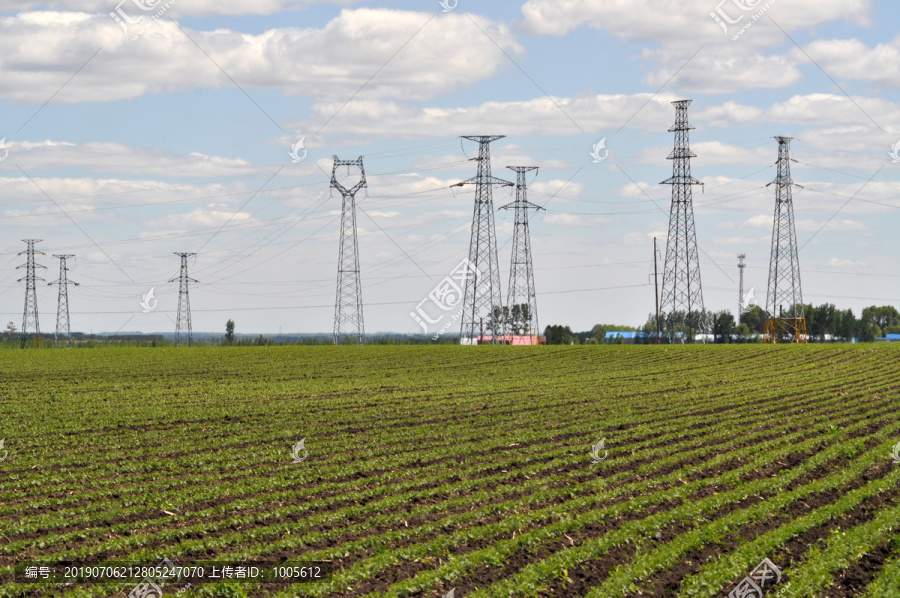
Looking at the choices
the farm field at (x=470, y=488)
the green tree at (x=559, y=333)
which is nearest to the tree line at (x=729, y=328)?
the green tree at (x=559, y=333)

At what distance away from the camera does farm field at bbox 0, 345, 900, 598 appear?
1377cm

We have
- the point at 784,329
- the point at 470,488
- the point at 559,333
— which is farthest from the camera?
the point at 559,333

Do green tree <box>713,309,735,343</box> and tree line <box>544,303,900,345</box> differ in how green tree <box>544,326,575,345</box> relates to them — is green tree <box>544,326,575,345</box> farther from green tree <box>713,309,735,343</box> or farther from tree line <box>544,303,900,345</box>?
green tree <box>713,309,735,343</box>

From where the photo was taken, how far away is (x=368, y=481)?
20.8 m

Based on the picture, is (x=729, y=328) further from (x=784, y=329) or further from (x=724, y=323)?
(x=784, y=329)

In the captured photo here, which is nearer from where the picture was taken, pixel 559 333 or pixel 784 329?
pixel 784 329

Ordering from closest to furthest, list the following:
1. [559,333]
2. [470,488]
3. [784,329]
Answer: [470,488], [784,329], [559,333]

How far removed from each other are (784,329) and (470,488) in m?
87.4

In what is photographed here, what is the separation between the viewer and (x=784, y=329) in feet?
332

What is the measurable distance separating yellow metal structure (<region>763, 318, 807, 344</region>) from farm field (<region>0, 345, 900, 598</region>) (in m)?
56.5

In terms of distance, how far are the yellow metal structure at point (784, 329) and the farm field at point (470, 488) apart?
56494 mm

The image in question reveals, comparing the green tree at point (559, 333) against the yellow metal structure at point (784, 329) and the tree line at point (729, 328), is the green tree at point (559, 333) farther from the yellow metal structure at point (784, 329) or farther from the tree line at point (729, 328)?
the yellow metal structure at point (784, 329)

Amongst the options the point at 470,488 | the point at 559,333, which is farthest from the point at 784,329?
the point at 470,488

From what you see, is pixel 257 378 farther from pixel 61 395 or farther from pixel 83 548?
pixel 83 548
